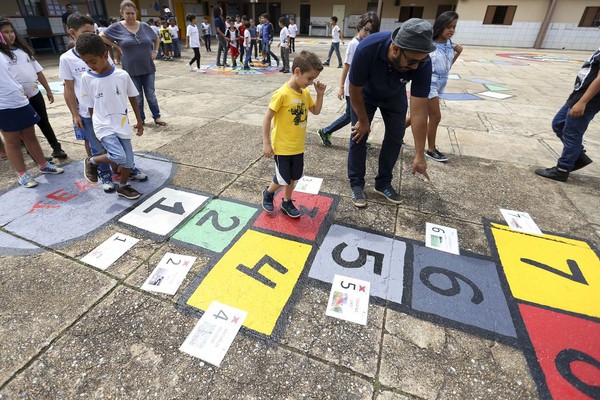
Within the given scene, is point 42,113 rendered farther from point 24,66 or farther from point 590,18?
point 590,18

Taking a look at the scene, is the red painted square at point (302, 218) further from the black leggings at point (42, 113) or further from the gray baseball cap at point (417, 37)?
the black leggings at point (42, 113)

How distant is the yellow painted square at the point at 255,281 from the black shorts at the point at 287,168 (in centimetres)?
53

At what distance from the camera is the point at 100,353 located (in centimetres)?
180

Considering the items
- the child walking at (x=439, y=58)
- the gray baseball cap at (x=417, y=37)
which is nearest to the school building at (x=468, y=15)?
the child walking at (x=439, y=58)

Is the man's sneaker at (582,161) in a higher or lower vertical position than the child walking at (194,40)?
lower

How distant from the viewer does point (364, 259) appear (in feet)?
8.32

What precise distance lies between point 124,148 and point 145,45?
2.49 metres

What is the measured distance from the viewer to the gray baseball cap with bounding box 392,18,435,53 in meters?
2.14

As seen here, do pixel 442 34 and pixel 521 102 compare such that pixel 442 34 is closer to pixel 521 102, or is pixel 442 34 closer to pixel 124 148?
pixel 124 148

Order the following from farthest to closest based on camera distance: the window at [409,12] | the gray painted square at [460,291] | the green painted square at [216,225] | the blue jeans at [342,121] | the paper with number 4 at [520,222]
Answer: the window at [409,12]
the blue jeans at [342,121]
the paper with number 4 at [520,222]
the green painted square at [216,225]
the gray painted square at [460,291]

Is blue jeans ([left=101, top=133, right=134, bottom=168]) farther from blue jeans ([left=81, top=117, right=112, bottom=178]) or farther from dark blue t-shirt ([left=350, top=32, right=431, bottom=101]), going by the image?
dark blue t-shirt ([left=350, top=32, right=431, bottom=101])

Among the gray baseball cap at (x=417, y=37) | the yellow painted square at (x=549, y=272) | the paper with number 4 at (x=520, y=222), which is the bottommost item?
the paper with number 4 at (x=520, y=222)

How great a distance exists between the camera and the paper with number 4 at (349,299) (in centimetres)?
207

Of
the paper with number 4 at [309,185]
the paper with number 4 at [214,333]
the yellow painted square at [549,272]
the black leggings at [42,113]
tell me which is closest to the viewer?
the paper with number 4 at [214,333]
